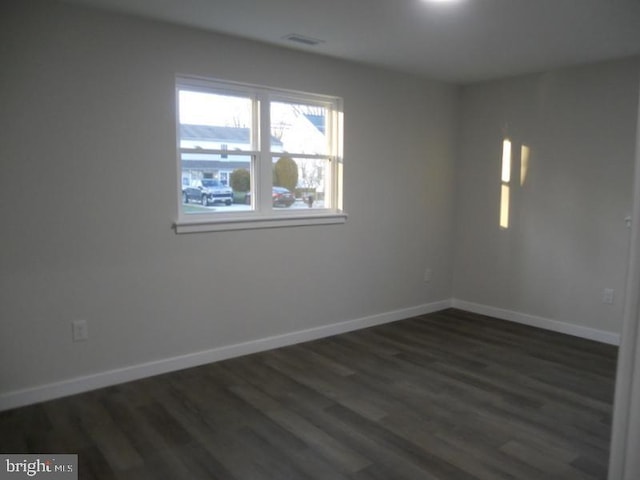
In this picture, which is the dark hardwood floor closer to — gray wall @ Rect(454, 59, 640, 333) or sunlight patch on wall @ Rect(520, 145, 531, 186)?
gray wall @ Rect(454, 59, 640, 333)

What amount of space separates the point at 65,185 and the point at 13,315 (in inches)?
A: 31.8

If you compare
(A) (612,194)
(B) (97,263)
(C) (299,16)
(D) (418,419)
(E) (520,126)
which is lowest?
(D) (418,419)

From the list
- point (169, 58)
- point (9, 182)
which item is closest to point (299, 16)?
point (169, 58)

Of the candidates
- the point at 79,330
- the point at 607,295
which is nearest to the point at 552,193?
the point at 607,295

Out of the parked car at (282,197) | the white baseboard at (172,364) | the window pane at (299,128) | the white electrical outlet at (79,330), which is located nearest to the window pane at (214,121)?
the window pane at (299,128)

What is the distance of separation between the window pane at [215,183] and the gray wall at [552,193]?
2534mm

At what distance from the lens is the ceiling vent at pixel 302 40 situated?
3.39 meters

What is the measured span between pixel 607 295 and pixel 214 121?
353 cm

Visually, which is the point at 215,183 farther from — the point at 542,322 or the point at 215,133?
the point at 542,322

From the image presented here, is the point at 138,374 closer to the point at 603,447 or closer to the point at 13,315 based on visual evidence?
the point at 13,315

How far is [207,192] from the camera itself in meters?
3.56

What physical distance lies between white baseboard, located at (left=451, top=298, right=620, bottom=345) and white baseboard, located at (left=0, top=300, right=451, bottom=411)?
86cm

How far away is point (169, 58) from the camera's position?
127 inches

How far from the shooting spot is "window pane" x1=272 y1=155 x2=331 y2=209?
13.0 ft
